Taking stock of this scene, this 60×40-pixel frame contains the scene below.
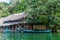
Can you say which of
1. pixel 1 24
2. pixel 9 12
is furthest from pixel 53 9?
pixel 9 12

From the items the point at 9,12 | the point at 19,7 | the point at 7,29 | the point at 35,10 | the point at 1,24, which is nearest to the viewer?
the point at 35,10

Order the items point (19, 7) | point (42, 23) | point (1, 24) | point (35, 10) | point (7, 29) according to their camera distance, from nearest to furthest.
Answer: point (35, 10) < point (42, 23) < point (7, 29) < point (1, 24) < point (19, 7)

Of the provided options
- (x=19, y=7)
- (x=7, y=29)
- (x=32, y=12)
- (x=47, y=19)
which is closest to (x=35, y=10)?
(x=32, y=12)

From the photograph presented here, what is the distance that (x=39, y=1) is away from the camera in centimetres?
3388

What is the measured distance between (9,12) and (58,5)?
82.5 ft

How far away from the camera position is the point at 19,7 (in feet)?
170

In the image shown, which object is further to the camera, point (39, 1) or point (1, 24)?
point (1, 24)

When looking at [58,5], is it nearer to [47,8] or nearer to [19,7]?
[47,8]

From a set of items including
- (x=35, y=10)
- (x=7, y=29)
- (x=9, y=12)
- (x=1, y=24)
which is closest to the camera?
(x=35, y=10)

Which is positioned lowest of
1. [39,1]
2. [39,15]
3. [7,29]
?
[7,29]

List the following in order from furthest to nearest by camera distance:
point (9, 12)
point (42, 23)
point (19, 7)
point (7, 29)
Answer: point (9, 12) → point (19, 7) → point (7, 29) → point (42, 23)

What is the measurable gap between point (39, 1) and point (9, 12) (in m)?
23.6

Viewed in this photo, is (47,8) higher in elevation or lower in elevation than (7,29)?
higher

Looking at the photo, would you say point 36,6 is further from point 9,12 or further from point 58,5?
point 9,12
